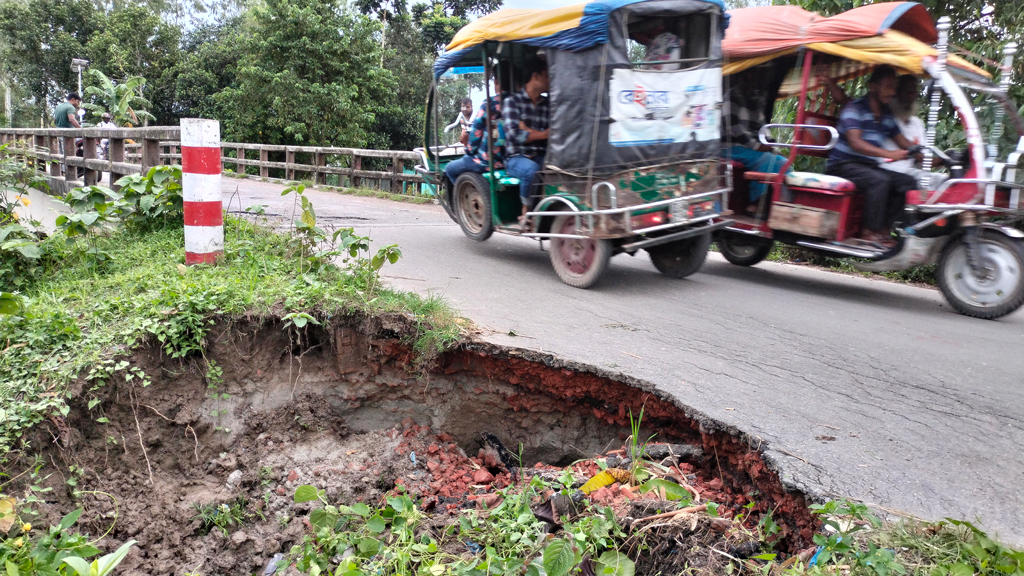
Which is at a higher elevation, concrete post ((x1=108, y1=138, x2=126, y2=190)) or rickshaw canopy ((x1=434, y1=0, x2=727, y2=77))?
rickshaw canopy ((x1=434, y1=0, x2=727, y2=77))

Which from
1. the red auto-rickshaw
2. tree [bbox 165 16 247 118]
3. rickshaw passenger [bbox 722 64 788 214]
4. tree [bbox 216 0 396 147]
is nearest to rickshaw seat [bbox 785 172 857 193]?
the red auto-rickshaw

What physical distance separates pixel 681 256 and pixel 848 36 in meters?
2.57

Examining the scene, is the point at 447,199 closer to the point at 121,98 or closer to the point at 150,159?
the point at 150,159

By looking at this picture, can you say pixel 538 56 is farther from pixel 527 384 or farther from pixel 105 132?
pixel 105 132

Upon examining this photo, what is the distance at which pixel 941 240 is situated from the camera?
20.1ft

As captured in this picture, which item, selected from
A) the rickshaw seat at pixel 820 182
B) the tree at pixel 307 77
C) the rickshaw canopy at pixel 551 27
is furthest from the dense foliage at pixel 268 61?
the rickshaw seat at pixel 820 182

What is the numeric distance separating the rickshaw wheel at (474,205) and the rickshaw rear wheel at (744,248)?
2.77 meters

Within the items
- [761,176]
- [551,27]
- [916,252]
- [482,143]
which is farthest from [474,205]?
[916,252]

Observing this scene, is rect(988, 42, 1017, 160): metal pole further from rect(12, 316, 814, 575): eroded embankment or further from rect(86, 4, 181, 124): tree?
rect(86, 4, 181, 124): tree

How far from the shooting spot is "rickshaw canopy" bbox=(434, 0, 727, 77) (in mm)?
5641

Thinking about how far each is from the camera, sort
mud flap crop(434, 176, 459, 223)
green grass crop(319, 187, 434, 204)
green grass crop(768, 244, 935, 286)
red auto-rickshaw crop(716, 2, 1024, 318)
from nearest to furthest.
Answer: red auto-rickshaw crop(716, 2, 1024, 318) < mud flap crop(434, 176, 459, 223) < green grass crop(768, 244, 935, 286) < green grass crop(319, 187, 434, 204)

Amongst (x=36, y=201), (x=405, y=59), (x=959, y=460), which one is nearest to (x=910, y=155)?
(x=959, y=460)

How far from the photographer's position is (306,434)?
419 centimetres

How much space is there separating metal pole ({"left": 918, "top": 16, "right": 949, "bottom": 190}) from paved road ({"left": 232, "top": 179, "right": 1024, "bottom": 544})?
1210 millimetres
